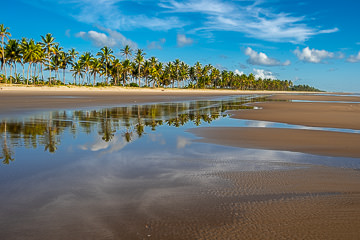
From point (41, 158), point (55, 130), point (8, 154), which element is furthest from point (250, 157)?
point (55, 130)

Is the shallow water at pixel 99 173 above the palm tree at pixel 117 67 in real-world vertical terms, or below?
below

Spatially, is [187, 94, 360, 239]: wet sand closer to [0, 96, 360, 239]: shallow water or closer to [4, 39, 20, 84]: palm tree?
Answer: [0, 96, 360, 239]: shallow water

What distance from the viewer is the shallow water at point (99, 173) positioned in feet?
10.8

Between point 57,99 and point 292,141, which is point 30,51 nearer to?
point 57,99

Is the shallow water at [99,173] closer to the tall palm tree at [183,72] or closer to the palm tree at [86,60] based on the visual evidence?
the palm tree at [86,60]

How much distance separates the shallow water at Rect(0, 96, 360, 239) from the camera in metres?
3.28

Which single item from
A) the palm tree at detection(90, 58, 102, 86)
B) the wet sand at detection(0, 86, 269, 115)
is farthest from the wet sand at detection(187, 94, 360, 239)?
the palm tree at detection(90, 58, 102, 86)

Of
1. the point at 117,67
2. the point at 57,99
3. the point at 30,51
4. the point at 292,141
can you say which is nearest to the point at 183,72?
the point at 117,67

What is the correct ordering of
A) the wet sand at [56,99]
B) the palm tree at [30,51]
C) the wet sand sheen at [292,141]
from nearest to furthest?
the wet sand sheen at [292,141]
the wet sand at [56,99]
the palm tree at [30,51]

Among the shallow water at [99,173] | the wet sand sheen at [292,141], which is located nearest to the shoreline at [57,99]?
the shallow water at [99,173]

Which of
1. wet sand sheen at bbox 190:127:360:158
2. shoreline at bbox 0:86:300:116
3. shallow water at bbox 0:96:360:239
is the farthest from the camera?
shoreline at bbox 0:86:300:116

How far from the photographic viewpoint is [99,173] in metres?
5.21

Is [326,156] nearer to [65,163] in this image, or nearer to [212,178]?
[212,178]

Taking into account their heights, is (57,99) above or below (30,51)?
below
